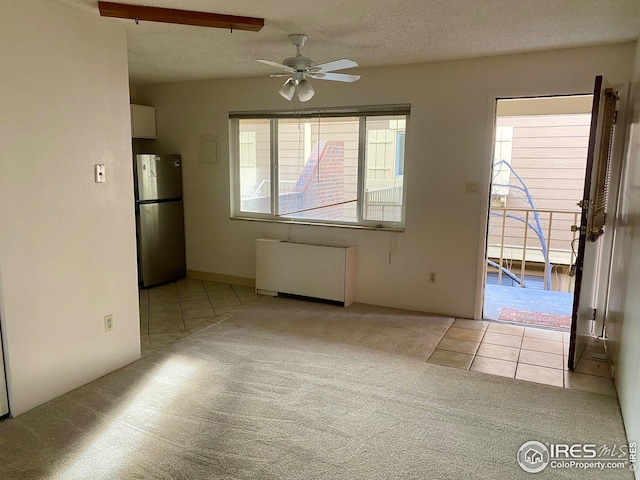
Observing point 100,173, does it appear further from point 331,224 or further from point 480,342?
point 480,342

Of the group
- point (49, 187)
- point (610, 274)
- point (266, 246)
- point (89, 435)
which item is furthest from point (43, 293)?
point (610, 274)

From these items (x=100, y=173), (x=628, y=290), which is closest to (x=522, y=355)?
(x=628, y=290)

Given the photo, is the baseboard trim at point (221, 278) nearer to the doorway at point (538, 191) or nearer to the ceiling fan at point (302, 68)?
the ceiling fan at point (302, 68)

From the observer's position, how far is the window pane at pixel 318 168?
15.4 ft

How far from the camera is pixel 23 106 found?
2404mm

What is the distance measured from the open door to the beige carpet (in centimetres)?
56

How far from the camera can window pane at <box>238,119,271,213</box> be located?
200 inches

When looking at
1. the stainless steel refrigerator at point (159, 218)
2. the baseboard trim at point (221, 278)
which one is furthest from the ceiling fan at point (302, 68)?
the baseboard trim at point (221, 278)

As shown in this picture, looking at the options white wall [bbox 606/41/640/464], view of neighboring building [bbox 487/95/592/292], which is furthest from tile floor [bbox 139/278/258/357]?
view of neighboring building [bbox 487/95/592/292]

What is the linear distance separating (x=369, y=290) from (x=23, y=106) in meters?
3.29

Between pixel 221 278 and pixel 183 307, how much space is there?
1029 millimetres

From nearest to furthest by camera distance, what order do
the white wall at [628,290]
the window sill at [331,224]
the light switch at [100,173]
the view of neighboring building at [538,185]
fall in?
the white wall at [628,290]
the light switch at [100,173]
the window sill at [331,224]
the view of neighboring building at [538,185]

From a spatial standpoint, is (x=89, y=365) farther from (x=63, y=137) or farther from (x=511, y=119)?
(x=511, y=119)

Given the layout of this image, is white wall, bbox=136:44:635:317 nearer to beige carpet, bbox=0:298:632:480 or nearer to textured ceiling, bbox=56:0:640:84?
textured ceiling, bbox=56:0:640:84
